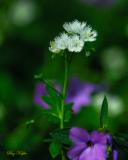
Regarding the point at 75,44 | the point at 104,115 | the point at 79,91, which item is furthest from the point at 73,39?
the point at 79,91

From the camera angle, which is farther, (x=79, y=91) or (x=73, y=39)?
(x=79, y=91)

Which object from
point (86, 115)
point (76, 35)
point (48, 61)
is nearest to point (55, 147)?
point (76, 35)

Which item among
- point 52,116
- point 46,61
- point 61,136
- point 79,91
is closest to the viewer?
point 61,136

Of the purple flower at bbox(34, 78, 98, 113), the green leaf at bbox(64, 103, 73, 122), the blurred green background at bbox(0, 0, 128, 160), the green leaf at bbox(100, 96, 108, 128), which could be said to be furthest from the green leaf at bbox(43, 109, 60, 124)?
the purple flower at bbox(34, 78, 98, 113)

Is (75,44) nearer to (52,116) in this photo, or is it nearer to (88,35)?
(88,35)

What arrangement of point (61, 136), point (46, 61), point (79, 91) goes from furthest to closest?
point (46, 61) < point (79, 91) < point (61, 136)

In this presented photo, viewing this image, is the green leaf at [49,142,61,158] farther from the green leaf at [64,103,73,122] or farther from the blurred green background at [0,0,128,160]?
the blurred green background at [0,0,128,160]
